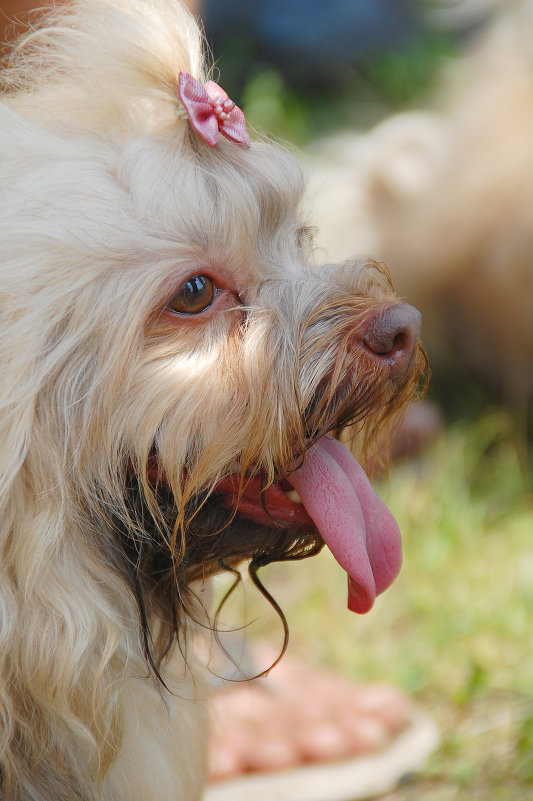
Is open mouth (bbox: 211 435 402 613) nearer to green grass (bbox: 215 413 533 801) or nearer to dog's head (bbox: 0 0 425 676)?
dog's head (bbox: 0 0 425 676)

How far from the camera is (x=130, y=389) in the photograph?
1.53 m

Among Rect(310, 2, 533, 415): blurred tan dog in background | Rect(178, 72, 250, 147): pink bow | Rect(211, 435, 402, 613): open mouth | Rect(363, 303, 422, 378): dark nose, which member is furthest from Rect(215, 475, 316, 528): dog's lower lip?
Rect(310, 2, 533, 415): blurred tan dog in background

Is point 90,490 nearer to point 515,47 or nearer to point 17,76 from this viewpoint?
point 17,76

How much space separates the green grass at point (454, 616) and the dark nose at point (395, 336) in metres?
0.73

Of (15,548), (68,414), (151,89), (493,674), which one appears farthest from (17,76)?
(493,674)

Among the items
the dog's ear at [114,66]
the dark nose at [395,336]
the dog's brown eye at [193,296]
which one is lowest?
the dog's brown eye at [193,296]

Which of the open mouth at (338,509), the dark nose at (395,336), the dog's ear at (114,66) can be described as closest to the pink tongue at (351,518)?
the open mouth at (338,509)

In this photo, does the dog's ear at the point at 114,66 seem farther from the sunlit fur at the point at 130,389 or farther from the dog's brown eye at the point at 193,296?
the dog's brown eye at the point at 193,296

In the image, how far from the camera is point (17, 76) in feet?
6.17

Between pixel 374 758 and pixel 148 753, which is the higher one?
pixel 148 753

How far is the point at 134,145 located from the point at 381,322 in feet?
1.69

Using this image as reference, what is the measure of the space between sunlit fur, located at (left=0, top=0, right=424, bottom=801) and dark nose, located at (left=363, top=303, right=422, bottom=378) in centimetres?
2

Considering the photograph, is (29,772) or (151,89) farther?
(151,89)

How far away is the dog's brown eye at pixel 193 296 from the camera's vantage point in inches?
63.2
